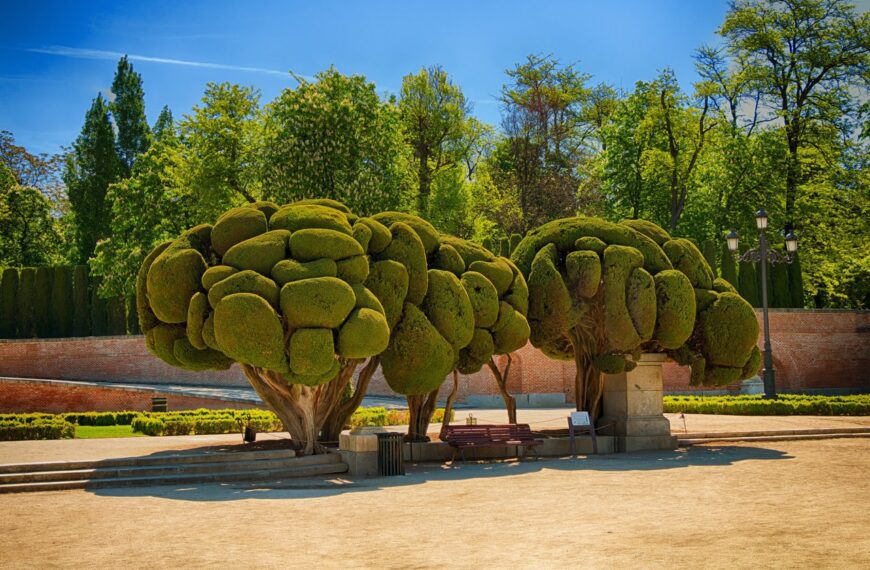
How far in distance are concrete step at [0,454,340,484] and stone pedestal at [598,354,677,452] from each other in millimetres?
7373

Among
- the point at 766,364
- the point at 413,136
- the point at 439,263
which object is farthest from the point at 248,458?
the point at 413,136

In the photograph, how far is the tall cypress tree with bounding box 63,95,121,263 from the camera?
57000 millimetres

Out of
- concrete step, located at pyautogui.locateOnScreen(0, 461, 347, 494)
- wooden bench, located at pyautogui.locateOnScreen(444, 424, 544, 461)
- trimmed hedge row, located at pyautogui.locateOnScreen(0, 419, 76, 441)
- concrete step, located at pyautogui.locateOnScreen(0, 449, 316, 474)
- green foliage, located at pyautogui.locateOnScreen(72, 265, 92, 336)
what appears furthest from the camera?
green foliage, located at pyautogui.locateOnScreen(72, 265, 92, 336)

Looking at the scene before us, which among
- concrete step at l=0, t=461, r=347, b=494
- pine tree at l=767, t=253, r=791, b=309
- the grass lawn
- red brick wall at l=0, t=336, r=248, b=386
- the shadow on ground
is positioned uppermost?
pine tree at l=767, t=253, r=791, b=309

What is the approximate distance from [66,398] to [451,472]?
2599 centimetres

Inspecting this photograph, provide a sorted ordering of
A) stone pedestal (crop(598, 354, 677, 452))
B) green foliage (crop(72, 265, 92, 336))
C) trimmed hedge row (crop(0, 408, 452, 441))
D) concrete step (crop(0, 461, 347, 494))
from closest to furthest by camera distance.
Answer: concrete step (crop(0, 461, 347, 494))
stone pedestal (crop(598, 354, 677, 452))
trimmed hedge row (crop(0, 408, 452, 441))
green foliage (crop(72, 265, 92, 336))

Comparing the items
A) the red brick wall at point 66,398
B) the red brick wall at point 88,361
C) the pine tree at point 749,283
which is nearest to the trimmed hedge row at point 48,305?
the red brick wall at point 88,361

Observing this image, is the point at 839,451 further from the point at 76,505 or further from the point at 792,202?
the point at 792,202

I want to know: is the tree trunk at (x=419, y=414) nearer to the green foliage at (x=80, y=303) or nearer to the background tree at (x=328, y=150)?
the background tree at (x=328, y=150)

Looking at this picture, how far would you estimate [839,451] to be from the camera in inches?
803

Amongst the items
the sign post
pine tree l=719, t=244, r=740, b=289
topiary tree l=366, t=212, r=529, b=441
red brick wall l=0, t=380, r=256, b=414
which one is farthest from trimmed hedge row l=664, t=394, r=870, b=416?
red brick wall l=0, t=380, r=256, b=414

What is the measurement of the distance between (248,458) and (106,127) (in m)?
45.3

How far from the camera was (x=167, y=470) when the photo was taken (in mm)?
16750

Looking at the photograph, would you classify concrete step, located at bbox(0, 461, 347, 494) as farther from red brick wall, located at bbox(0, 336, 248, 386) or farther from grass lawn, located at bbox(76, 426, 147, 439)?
red brick wall, located at bbox(0, 336, 248, 386)
